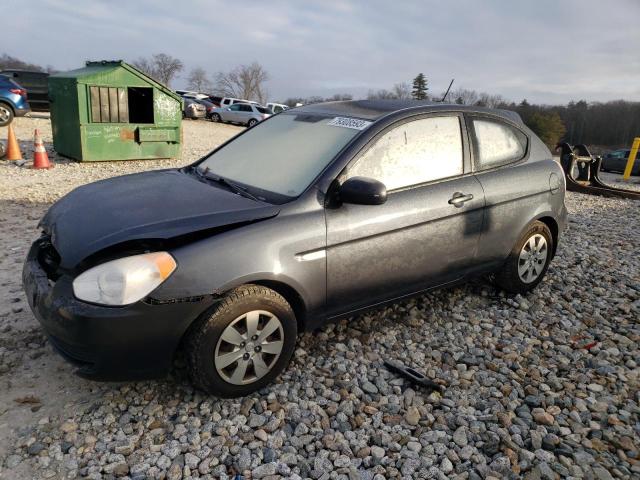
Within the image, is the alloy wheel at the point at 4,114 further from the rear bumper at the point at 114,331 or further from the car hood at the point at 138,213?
the rear bumper at the point at 114,331

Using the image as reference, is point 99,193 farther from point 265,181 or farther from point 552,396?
point 552,396

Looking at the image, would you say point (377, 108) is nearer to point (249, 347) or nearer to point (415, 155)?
point (415, 155)

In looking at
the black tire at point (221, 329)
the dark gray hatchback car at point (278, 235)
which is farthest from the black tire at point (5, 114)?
the black tire at point (221, 329)

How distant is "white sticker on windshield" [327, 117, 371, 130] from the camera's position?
311 centimetres

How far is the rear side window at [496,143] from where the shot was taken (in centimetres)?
363

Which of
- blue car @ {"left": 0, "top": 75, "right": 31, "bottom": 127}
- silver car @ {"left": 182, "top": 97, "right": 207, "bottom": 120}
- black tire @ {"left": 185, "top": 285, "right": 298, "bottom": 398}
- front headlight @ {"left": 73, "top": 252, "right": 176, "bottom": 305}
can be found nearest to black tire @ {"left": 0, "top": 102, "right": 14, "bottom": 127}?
blue car @ {"left": 0, "top": 75, "right": 31, "bottom": 127}

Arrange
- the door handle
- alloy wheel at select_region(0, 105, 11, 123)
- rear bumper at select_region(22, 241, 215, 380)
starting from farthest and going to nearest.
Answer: alloy wheel at select_region(0, 105, 11, 123)
the door handle
rear bumper at select_region(22, 241, 215, 380)

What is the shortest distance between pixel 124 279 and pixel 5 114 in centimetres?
1372

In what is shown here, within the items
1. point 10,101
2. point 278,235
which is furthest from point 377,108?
point 10,101

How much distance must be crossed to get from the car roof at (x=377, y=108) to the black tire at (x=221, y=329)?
57.3 inches

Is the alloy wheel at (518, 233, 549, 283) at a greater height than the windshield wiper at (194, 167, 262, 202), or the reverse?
the windshield wiper at (194, 167, 262, 202)

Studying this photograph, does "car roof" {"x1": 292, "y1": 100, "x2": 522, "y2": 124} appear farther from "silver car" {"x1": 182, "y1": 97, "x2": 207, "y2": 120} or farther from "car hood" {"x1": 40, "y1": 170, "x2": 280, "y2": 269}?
"silver car" {"x1": 182, "y1": 97, "x2": 207, "y2": 120}

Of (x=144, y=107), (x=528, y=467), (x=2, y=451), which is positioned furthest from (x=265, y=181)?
(x=144, y=107)

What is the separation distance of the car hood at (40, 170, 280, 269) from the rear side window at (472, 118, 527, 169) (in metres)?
1.86
